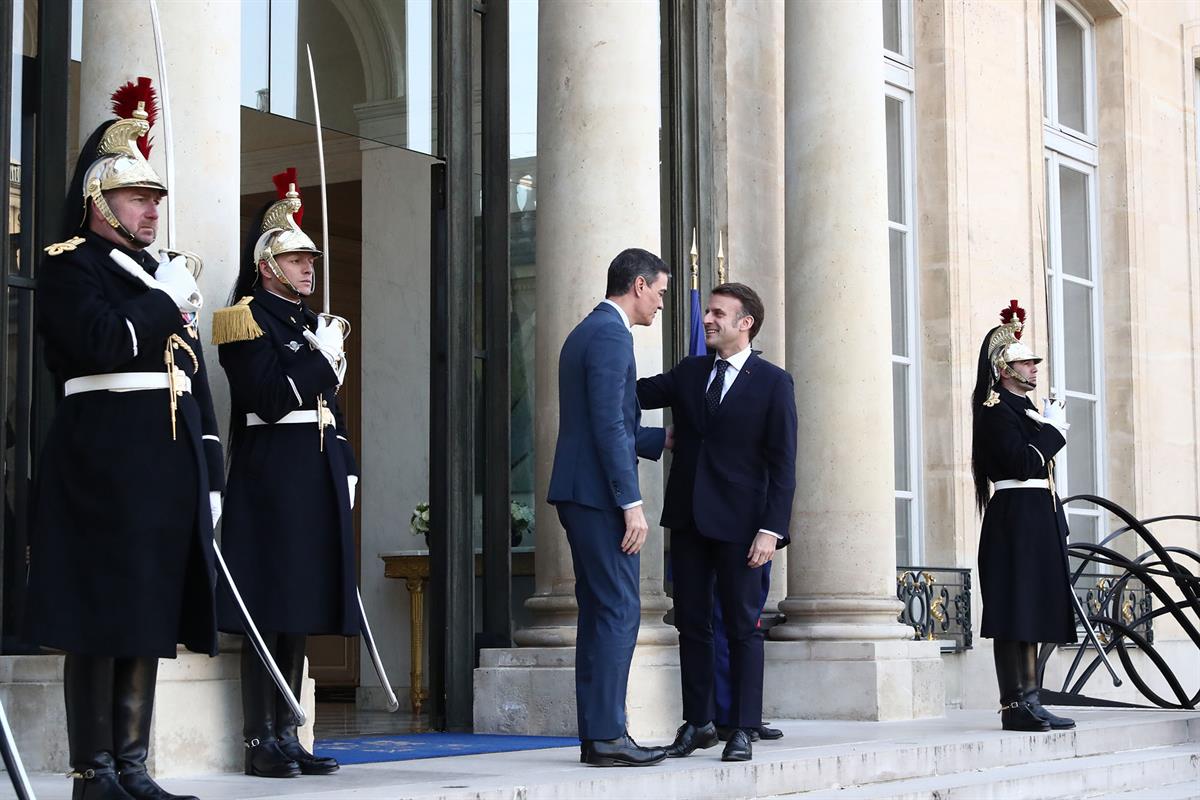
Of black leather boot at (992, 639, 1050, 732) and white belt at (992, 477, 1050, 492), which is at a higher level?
white belt at (992, 477, 1050, 492)

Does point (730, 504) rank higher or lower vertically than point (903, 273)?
lower

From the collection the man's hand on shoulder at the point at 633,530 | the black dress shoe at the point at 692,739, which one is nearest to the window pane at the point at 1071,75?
the black dress shoe at the point at 692,739

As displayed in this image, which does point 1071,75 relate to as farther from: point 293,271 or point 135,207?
point 135,207

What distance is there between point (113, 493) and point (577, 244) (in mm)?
3361

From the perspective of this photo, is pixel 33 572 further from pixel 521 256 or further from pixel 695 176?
pixel 695 176

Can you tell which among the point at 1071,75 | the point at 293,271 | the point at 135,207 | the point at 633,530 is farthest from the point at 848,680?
the point at 1071,75

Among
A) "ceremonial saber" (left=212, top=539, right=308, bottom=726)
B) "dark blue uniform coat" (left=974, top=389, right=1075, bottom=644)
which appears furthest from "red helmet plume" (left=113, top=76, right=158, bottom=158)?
"dark blue uniform coat" (left=974, top=389, right=1075, bottom=644)

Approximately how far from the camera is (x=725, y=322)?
6.30 meters

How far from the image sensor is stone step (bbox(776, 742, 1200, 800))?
6219mm

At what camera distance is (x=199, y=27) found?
5.82 meters

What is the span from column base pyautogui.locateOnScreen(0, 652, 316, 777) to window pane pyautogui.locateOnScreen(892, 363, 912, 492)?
651 centimetres

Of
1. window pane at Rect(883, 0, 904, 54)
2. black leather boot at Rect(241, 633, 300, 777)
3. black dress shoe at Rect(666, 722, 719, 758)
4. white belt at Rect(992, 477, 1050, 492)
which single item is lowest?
black dress shoe at Rect(666, 722, 719, 758)

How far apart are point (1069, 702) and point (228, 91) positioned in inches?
236

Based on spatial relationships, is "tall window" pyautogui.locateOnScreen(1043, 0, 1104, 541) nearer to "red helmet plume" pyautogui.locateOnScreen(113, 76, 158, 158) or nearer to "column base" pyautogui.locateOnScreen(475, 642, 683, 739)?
"column base" pyautogui.locateOnScreen(475, 642, 683, 739)
